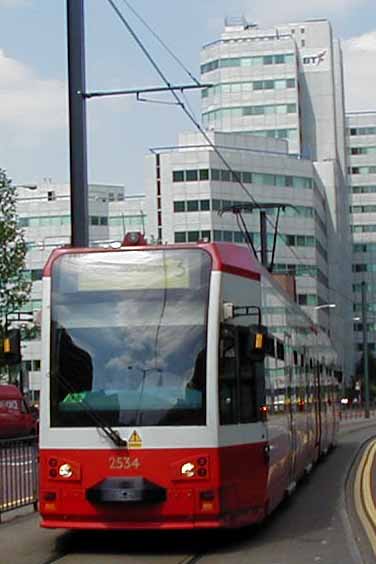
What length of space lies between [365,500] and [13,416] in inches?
1018

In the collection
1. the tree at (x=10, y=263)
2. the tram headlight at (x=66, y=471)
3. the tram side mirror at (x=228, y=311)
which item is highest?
the tree at (x=10, y=263)

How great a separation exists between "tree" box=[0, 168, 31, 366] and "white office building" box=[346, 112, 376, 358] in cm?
9166

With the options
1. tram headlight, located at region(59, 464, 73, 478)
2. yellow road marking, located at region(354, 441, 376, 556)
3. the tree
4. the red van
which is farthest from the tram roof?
the tree

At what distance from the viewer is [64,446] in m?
11.8

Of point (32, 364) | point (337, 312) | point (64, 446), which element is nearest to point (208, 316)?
point (64, 446)

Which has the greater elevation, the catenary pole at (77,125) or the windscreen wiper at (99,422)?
the catenary pole at (77,125)

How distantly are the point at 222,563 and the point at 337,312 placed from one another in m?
103

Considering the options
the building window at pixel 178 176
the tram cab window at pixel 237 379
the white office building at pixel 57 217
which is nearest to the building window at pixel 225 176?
the building window at pixel 178 176

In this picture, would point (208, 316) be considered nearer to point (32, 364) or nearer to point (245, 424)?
point (245, 424)

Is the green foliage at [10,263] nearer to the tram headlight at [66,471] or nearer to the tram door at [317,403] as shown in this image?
the tram door at [317,403]

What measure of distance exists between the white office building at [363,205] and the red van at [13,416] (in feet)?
309

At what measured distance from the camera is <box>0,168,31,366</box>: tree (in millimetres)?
44406

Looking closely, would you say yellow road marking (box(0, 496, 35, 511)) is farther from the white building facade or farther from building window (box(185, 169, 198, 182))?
building window (box(185, 169, 198, 182))

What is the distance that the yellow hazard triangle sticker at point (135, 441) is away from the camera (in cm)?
1165
